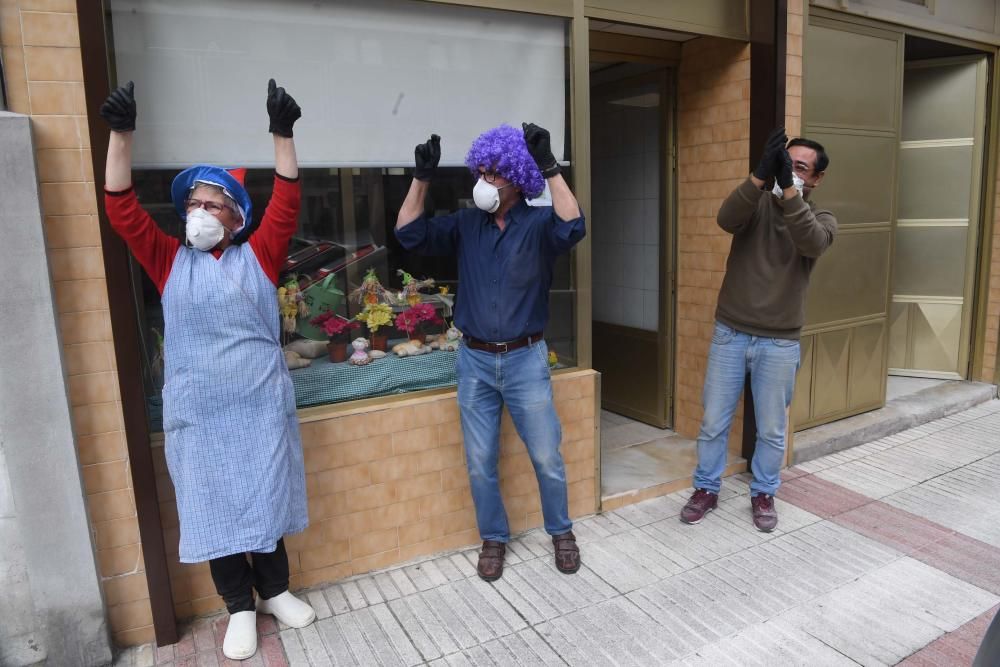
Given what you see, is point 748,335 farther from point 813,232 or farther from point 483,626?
point 483,626

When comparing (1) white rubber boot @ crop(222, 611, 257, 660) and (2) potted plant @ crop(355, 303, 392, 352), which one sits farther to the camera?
(2) potted plant @ crop(355, 303, 392, 352)

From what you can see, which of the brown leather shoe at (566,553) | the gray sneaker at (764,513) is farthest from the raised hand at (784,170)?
the brown leather shoe at (566,553)

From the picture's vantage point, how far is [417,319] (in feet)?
11.3

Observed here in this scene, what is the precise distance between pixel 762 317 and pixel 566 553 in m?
1.46

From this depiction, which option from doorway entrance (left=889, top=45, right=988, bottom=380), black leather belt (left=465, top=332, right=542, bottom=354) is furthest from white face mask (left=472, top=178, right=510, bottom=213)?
doorway entrance (left=889, top=45, right=988, bottom=380)

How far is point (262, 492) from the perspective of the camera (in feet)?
8.34

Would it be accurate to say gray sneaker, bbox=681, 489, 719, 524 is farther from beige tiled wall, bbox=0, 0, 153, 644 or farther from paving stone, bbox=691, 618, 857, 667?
beige tiled wall, bbox=0, 0, 153, 644

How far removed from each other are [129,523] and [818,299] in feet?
13.3

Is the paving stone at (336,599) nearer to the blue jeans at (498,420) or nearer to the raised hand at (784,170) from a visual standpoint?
the blue jeans at (498,420)

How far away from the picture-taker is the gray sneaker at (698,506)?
369 centimetres

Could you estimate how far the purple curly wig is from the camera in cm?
290

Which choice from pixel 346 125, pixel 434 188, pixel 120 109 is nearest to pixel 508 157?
pixel 434 188

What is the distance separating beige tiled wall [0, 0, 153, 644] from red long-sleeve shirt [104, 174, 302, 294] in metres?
0.20

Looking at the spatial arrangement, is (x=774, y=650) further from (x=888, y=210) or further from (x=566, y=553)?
(x=888, y=210)
